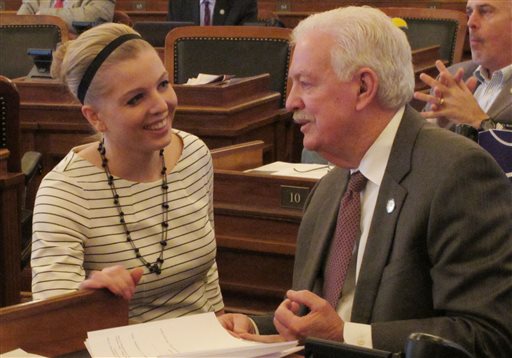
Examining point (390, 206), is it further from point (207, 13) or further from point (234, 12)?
point (207, 13)

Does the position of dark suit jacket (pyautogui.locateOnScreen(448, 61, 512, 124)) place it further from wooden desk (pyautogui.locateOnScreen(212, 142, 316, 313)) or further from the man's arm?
the man's arm

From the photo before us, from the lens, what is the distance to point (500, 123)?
3021mm

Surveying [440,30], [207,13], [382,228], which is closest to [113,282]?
[382,228]

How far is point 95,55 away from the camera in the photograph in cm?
227

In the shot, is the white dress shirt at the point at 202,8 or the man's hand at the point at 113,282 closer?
the man's hand at the point at 113,282

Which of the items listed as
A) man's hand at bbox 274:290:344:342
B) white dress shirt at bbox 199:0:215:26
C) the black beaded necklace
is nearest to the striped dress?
the black beaded necklace

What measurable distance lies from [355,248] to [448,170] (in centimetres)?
28

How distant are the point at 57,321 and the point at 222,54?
3.20 m

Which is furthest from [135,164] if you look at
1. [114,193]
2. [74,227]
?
[74,227]

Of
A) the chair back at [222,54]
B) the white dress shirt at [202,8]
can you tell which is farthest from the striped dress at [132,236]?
the white dress shirt at [202,8]

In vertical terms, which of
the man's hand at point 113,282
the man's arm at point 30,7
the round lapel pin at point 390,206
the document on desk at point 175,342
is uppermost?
the round lapel pin at point 390,206

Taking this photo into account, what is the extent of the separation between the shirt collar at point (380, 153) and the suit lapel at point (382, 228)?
3cm

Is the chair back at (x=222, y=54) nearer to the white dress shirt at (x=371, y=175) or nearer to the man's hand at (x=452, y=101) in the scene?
the man's hand at (x=452, y=101)

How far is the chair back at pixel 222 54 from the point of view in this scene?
15.4 ft
